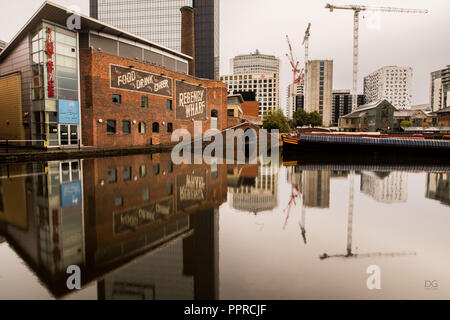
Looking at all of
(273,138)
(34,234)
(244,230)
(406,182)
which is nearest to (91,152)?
(34,234)

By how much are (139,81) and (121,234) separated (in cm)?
2389

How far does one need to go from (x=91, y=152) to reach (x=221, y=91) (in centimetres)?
2181

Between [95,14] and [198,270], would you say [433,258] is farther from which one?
[95,14]

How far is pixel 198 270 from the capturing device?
3539mm

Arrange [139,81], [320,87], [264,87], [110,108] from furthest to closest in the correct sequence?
[264,87] < [320,87] < [139,81] < [110,108]

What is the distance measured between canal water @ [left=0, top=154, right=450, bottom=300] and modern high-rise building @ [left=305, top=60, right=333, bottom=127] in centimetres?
13154

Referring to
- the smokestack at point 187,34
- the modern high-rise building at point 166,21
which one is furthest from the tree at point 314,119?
the smokestack at point 187,34

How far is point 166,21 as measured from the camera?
6494 centimetres

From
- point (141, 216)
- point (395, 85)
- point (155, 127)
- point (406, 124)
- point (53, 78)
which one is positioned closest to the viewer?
point (141, 216)

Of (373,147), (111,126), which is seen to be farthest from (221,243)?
(111,126)

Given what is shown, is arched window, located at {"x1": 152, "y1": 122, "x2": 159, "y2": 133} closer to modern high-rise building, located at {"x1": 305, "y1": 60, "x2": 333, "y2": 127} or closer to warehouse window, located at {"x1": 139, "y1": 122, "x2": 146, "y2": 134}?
warehouse window, located at {"x1": 139, "y1": 122, "x2": 146, "y2": 134}

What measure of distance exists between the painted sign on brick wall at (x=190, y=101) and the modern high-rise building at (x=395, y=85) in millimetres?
150893

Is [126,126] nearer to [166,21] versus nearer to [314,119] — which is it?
[166,21]

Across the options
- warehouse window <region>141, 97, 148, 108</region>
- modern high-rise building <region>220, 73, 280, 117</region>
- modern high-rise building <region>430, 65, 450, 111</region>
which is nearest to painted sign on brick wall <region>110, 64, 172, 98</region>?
warehouse window <region>141, 97, 148, 108</region>
